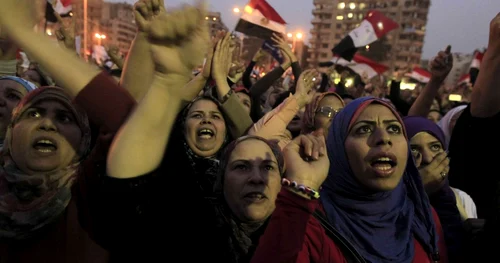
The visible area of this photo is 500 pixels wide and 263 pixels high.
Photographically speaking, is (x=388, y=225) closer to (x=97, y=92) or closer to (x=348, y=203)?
(x=348, y=203)

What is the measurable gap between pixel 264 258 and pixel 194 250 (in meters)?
0.59

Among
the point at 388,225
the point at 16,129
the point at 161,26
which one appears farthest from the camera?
the point at 388,225

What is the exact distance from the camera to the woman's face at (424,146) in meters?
2.45

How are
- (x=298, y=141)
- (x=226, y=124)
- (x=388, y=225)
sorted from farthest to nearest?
(x=226, y=124)
(x=388, y=225)
(x=298, y=141)

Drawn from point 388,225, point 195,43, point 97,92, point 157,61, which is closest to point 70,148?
point 97,92

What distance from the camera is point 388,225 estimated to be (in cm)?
186

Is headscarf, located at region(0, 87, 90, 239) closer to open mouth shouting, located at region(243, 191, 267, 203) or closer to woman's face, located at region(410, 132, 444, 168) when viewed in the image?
open mouth shouting, located at region(243, 191, 267, 203)

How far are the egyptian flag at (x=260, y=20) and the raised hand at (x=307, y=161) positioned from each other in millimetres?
6489

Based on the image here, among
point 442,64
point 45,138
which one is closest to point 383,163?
point 45,138

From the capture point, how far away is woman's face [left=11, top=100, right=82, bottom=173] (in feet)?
5.42

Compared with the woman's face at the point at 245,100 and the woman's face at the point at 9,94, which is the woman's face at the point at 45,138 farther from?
the woman's face at the point at 245,100

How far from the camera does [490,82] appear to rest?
2414mm

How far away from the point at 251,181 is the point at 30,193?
0.94 metres

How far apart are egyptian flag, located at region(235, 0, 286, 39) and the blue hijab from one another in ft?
19.8
